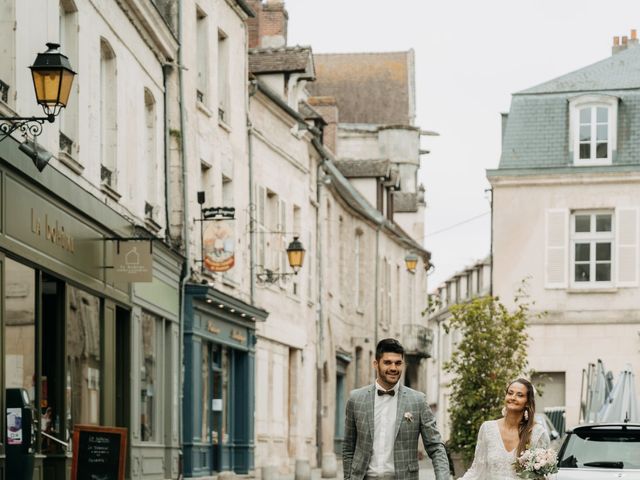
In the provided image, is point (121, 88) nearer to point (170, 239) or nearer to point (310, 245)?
point (170, 239)

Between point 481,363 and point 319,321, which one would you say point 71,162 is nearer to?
point 481,363

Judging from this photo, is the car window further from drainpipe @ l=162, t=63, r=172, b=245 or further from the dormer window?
the dormer window

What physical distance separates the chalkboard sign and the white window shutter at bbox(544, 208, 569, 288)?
2326 cm

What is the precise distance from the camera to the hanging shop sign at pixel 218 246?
26.2 meters

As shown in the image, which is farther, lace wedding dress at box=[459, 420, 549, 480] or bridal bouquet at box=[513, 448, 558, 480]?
lace wedding dress at box=[459, 420, 549, 480]

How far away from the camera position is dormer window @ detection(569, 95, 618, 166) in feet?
127

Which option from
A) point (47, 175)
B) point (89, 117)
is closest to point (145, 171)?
point (89, 117)

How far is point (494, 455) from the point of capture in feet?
36.2

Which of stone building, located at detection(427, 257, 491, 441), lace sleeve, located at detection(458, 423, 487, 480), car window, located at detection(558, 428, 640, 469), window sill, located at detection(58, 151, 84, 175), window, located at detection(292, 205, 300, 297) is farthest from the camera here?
stone building, located at detection(427, 257, 491, 441)

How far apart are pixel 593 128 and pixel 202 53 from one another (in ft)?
45.6

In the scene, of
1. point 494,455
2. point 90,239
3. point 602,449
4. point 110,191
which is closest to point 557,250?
point 110,191

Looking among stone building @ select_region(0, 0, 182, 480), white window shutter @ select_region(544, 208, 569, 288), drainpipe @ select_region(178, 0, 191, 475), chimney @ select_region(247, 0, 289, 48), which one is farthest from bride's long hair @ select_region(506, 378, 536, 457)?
chimney @ select_region(247, 0, 289, 48)

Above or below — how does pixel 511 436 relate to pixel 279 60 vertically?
below

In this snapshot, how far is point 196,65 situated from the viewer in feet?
89.2
